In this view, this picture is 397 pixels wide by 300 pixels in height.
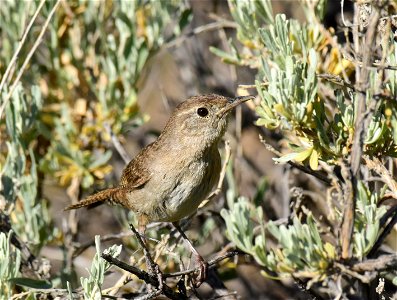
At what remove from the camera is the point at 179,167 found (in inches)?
141

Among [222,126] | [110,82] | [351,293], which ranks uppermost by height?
[110,82]

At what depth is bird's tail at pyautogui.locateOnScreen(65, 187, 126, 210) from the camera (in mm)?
3918

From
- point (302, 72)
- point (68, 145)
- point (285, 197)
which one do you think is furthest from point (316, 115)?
point (68, 145)

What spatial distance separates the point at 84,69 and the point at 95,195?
82 cm

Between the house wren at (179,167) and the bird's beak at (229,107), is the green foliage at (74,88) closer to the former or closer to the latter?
the house wren at (179,167)

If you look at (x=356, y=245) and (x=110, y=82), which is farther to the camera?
(x=110, y=82)

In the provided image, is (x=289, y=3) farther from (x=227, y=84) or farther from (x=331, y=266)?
(x=331, y=266)

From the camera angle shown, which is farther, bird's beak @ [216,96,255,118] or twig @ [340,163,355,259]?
bird's beak @ [216,96,255,118]

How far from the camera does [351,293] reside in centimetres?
305

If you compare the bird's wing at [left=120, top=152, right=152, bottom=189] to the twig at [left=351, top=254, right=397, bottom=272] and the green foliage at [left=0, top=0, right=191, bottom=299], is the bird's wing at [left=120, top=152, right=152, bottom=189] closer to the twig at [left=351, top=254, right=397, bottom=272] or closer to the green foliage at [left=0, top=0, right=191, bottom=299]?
the green foliage at [left=0, top=0, right=191, bottom=299]

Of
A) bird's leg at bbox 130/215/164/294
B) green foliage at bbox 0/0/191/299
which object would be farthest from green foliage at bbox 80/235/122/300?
green foliage at bbox 0/0/191/299

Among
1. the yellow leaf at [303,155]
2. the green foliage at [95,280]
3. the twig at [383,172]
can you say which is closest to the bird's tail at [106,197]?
the green foliage at [95,280]

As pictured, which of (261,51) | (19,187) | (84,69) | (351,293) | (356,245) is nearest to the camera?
(356,245)

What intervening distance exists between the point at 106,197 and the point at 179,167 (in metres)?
0.68
